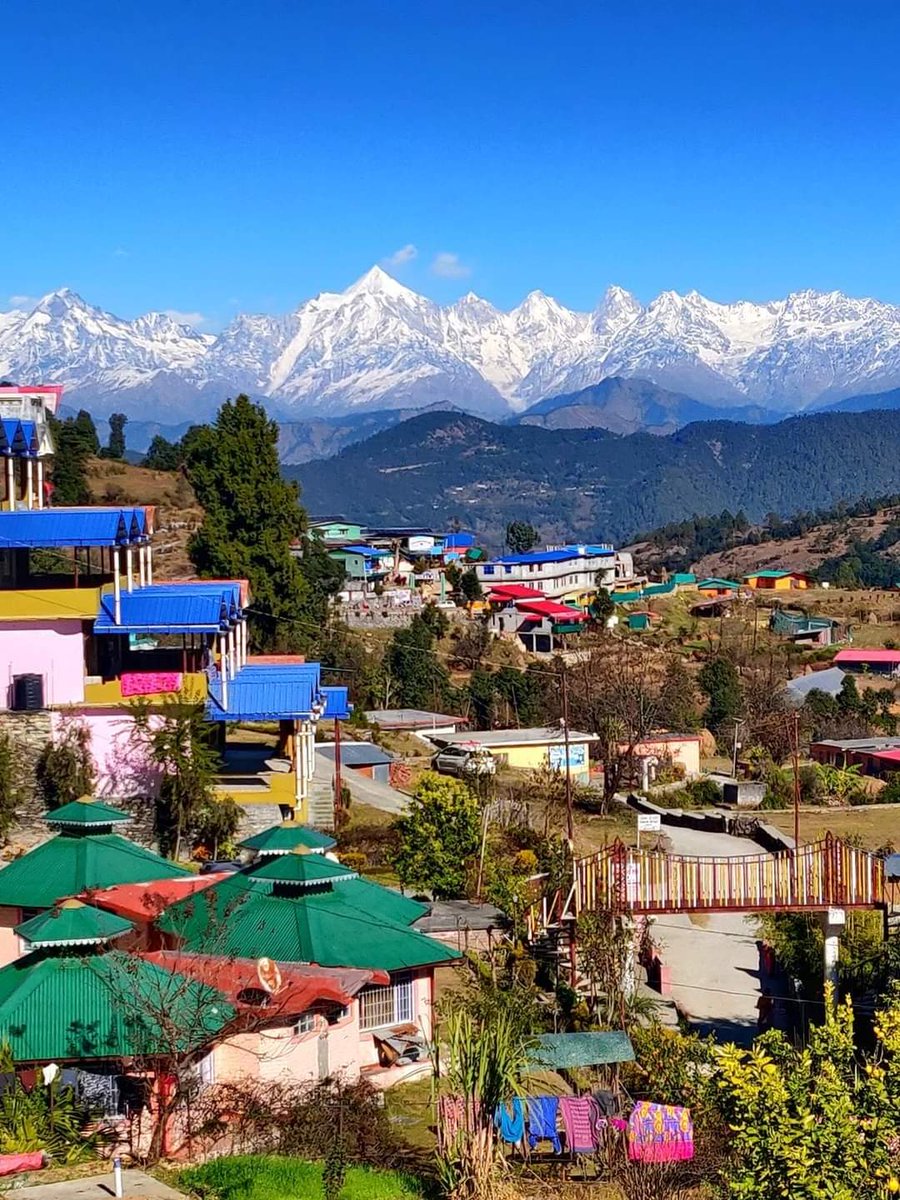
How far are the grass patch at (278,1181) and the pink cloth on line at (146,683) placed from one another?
438 inches

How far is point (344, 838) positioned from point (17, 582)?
5.65 meters

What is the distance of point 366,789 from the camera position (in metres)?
27.1

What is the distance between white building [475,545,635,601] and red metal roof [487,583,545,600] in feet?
2.89

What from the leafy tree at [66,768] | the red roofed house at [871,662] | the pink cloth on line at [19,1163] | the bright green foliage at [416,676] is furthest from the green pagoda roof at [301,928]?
the red roofed house at [871,662]

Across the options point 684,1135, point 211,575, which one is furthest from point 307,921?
point 211,575

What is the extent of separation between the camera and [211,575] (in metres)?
34.6

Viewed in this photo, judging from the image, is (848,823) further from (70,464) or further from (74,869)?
(70,464)

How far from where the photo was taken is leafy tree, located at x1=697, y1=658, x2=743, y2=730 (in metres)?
48.0

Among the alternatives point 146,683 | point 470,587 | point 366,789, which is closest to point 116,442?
point 470,587

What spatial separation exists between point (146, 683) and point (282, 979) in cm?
893

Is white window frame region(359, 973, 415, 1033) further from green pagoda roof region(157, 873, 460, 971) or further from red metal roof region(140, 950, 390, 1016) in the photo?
red metal roof region(140, 950, 390, 1016)

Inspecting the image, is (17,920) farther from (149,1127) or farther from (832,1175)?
(832,1175)

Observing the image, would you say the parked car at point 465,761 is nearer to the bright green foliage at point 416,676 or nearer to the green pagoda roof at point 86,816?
the bright green foliage at point 416,676

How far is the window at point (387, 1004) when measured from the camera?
14.0m
